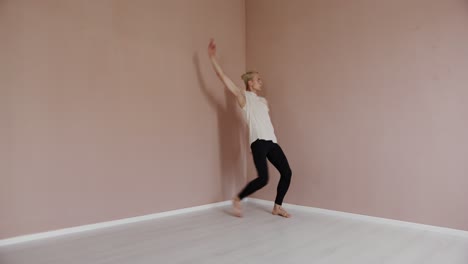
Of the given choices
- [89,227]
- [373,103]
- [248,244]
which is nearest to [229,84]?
[373,103]

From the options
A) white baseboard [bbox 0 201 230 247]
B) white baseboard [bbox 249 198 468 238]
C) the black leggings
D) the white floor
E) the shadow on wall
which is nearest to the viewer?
the white floor

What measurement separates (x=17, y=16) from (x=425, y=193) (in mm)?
3057

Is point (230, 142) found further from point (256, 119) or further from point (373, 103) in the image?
point (373, 103)

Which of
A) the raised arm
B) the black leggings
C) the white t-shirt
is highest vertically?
the raised arm

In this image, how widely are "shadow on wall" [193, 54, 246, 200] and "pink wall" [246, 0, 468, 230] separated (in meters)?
0.35

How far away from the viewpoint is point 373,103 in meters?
2.73

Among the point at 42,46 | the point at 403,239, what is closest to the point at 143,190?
the point at 42,46

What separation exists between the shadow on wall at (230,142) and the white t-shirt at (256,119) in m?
0.47

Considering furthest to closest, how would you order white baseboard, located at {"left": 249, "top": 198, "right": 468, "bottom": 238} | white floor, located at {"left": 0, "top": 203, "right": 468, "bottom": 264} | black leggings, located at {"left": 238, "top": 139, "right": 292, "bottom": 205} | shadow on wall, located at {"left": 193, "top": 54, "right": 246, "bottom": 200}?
shadow on wall, located at {"left": 193, "top": 54, "right": 246, "bottom": 200}, black leggings, located at {"left": 238, "top": 139, "right": 292, "bottom": 205}, white baseboard, located at {"left": 249, "top": 198, "right": 468, "bottom": 238}, white floor, located at {"left": 0, "top": 203, "right": 468, "bottom": 264}

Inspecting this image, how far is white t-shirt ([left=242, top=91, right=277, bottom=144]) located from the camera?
2.98 m

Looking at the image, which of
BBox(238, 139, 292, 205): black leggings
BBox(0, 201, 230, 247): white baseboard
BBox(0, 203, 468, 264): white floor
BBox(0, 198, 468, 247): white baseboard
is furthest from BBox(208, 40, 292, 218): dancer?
BBox(0, 201, 230, 247): white baseboard

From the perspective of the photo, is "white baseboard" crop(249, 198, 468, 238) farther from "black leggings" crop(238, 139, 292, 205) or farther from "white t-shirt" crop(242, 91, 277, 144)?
"white t-shirt" crop(242, 91, 277, 144)

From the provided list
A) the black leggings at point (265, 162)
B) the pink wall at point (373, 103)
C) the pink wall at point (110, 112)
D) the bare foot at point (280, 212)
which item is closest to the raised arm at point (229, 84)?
the pink wall at point (110, 112)

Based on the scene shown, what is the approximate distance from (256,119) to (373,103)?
975mm
